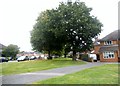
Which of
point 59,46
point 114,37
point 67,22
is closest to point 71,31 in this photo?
point 67,22

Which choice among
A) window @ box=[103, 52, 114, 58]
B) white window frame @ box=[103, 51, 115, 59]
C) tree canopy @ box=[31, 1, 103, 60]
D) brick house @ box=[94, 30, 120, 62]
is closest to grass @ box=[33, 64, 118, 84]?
tree canopy @ box=[31, 1, 103, 60]

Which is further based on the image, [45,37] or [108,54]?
[108,54]

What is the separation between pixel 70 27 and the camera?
1923 inches

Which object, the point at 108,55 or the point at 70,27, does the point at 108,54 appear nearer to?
the point at 108,55

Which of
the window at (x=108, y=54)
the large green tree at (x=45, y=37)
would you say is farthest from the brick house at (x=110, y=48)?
the large green tree at (x=45, y=37)

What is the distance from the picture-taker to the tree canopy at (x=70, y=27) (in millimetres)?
48875

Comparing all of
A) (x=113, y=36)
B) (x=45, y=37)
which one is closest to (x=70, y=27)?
(x=45, y=37)

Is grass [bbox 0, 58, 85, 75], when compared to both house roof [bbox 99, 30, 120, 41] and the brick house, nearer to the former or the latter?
the brick house

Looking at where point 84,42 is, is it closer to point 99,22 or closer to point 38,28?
point 99,22

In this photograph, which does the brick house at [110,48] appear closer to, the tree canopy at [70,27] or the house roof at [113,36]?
the house roof at [113,36]

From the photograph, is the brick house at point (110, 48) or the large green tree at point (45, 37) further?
the brick house at point (110, 48)

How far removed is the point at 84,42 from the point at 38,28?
425 inches

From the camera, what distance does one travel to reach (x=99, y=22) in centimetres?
5375

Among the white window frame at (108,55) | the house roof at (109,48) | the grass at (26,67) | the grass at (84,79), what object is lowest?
the grass at (84,79)
